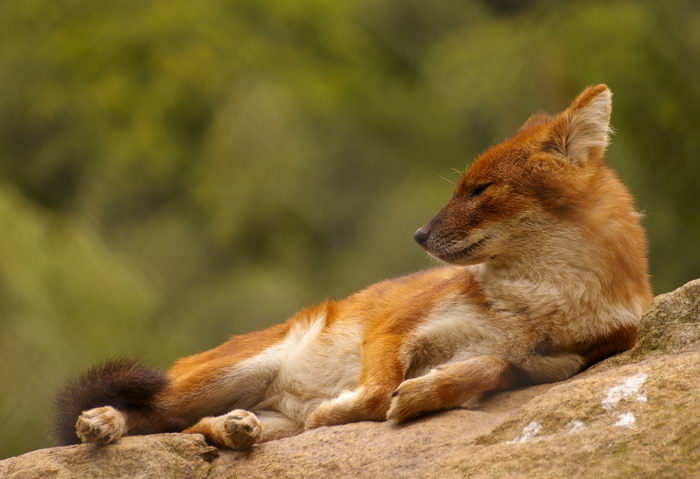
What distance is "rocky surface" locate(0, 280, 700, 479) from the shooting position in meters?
2.72

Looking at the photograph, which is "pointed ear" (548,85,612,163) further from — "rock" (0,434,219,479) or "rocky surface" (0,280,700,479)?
"rock" (0,434,219,479)

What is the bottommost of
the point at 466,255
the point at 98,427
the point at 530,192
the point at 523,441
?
the point at 523,441

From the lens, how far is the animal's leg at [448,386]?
3439 mm

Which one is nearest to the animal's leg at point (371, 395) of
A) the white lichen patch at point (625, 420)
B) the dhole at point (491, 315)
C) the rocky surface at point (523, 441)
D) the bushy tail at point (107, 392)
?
the dhole at point (491, 315)

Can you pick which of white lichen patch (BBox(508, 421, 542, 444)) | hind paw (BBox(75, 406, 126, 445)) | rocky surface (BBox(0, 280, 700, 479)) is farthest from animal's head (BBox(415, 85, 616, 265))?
hind paw (BBox(75, 406, 126, 445))

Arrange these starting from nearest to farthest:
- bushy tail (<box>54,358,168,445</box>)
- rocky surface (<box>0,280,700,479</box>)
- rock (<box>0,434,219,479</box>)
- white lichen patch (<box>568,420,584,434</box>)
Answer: rocky surface (<box>0,280,700,479</box>), white lichen patch (<box>568,420,584,434</box>), rock (<box>0,434,219,479</box>), bushy tail (<box>54,358,168,445</box>)

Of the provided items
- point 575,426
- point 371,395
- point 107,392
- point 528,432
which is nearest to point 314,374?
point 371,395

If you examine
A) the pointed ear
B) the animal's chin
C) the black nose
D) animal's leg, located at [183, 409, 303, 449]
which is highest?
the pointed ear

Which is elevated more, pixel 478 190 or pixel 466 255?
pixel 478 190

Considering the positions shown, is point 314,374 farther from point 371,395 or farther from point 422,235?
point 422,235

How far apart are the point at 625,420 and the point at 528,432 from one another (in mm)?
277

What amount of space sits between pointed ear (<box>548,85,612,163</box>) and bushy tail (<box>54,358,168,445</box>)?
1.62 meters

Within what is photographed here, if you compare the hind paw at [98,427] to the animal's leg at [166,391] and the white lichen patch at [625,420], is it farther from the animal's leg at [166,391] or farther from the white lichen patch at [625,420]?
the white lichen patch at [625,420]

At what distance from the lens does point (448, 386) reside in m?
3.48
